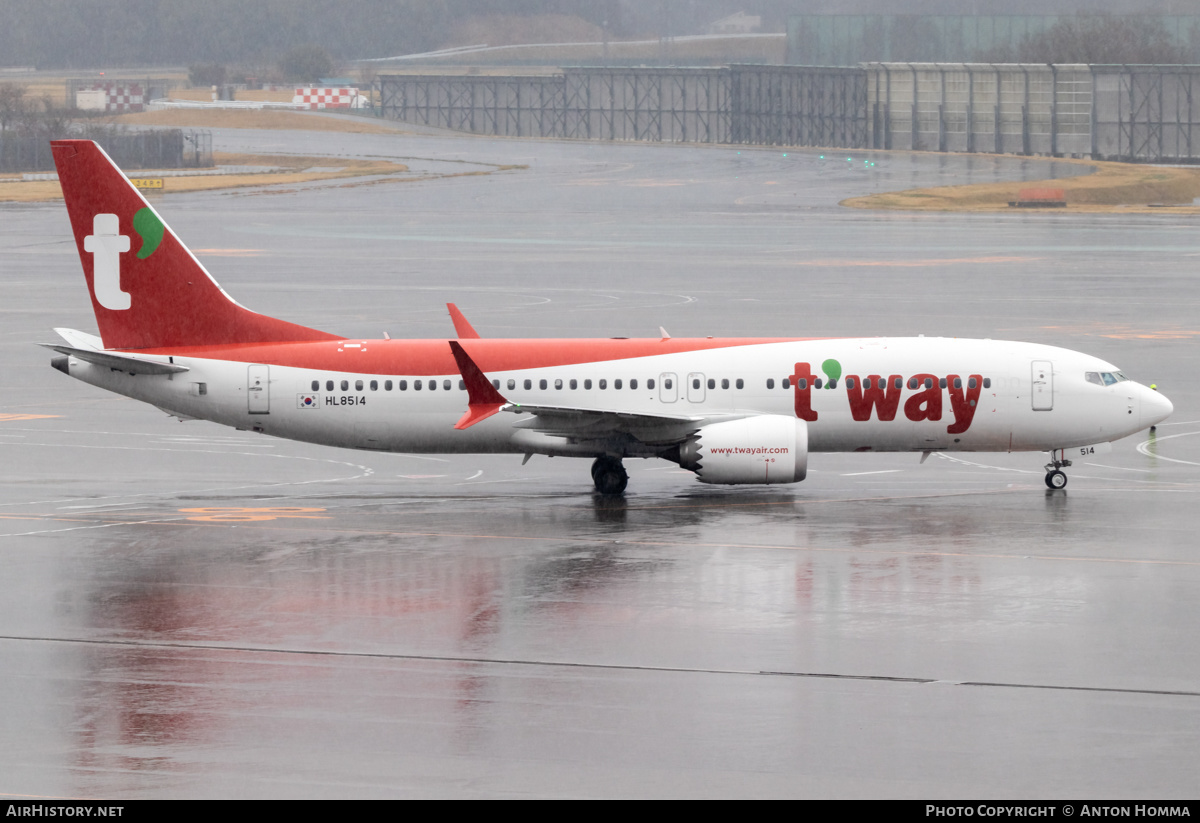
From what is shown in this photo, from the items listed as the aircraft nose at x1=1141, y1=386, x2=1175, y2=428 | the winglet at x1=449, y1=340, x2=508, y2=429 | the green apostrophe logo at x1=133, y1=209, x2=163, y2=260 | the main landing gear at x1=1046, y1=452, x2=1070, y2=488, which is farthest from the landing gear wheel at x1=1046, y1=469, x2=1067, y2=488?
the green apostrophe logo at x1=133, y1=209, x2=163, y2=260

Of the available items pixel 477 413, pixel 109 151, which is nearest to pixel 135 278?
pixel 477 413

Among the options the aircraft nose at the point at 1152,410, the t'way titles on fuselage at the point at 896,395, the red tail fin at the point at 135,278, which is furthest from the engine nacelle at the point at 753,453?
the red tail fin at the point at 135,278

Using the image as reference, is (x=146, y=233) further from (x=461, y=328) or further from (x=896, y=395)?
(x=896, y=395)

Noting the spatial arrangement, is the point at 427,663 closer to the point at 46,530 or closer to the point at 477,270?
the point at 46,530

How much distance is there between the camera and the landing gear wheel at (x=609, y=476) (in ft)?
145

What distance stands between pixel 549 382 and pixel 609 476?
9.60 feet

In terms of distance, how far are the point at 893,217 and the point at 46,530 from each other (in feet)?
358

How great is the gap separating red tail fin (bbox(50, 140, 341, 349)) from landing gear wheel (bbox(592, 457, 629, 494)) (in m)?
9.36

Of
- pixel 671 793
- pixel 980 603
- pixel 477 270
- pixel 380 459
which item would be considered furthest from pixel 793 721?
pixel 477 270

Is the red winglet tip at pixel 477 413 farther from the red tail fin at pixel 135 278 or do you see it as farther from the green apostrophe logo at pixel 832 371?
the green apostrophe logo at pixel 832 371

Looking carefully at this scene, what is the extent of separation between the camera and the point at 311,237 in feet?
417

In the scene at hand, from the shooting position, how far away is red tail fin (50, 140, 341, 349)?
44375 mm
